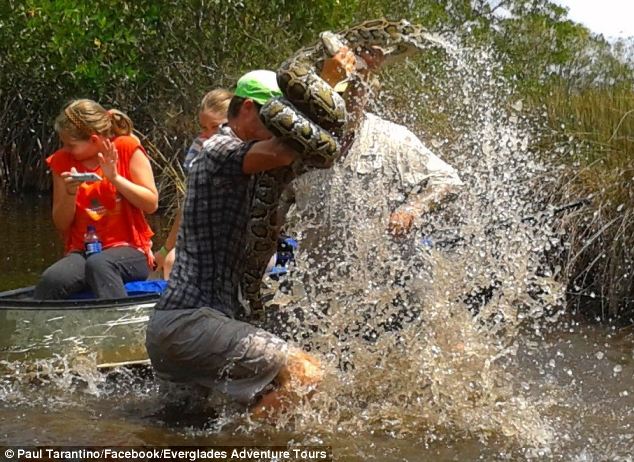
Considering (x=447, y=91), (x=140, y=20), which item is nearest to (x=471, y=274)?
(x=447, y=91)

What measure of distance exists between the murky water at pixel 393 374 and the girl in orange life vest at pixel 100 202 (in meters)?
0.72

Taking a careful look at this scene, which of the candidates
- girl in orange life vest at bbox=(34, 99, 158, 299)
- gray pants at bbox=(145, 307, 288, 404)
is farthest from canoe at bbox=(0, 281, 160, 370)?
gray pants at bbox=(145, 307, 288, 404)

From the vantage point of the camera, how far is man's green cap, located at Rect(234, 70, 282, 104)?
4.93 m

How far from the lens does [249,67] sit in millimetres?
16172

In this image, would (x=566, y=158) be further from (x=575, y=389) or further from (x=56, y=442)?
(x=56, y=442)

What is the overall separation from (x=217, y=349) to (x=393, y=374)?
3.77 ft

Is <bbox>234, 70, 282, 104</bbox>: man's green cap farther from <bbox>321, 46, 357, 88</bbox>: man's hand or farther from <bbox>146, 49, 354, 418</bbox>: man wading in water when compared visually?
<bbox>321, 46, 357, 88</bbox>: man's hand

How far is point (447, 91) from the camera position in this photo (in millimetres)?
11852

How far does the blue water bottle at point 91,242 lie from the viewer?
693cm

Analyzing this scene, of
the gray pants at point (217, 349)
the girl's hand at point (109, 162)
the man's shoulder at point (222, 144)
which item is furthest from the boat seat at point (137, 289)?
the man's shoulder at point (222, 144)

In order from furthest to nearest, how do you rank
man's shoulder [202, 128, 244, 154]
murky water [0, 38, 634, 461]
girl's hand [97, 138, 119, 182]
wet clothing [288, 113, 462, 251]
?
girl's hand [97, 138, 119, 182] → wet clothing [288, 113, 462, 251] → murky water [0, 38, 634, 461] → man's shoulder [202, 128, 244, 154]

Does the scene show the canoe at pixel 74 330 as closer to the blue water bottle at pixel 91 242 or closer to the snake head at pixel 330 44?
the blue water bottle at pixel 91 242

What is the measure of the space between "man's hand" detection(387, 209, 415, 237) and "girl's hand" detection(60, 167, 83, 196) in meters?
2.26

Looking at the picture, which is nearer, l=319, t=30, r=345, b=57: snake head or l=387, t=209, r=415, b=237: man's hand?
l=319, t=30, r=345, b=57: snake head
